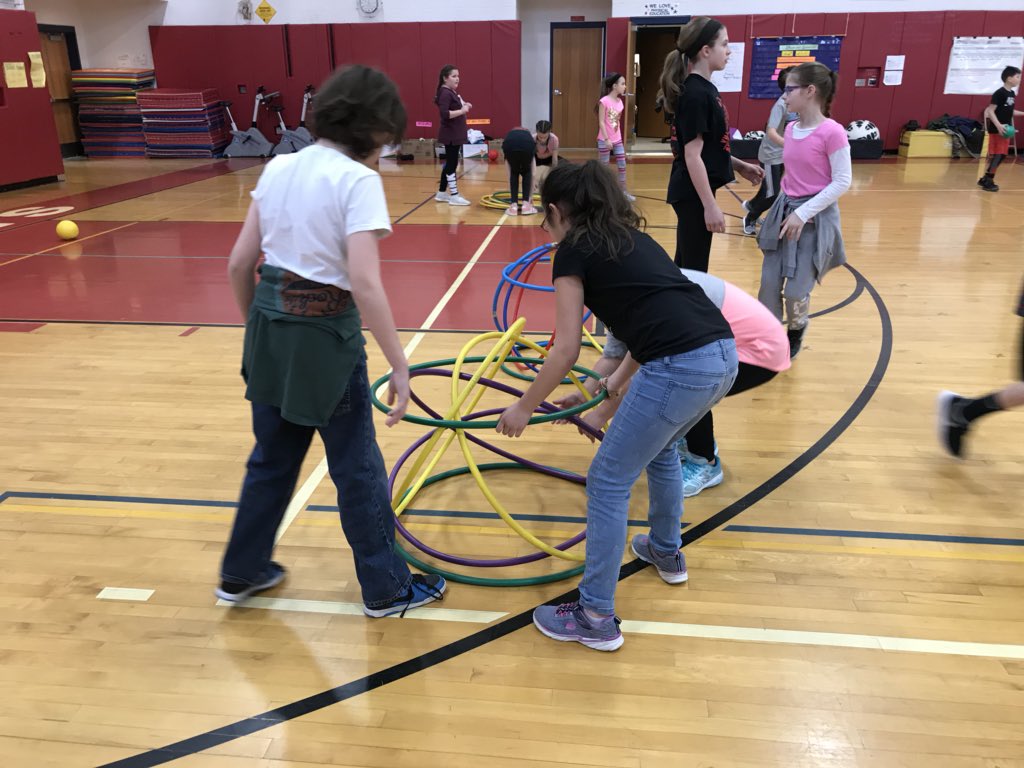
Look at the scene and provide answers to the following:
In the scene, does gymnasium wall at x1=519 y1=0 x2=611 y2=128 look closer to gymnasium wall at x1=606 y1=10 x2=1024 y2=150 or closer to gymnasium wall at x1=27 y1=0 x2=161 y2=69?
gymnasium wall at x1=606 y1=10 x2=1024 y2=150

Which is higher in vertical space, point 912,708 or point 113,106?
point 113,106

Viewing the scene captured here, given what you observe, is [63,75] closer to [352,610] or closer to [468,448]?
[468,448]

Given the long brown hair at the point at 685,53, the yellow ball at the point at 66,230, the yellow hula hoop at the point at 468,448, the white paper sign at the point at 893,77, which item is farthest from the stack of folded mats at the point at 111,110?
the yellow hula hoop at the point at 468,448

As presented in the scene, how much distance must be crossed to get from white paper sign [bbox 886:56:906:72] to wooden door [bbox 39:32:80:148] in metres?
17.3

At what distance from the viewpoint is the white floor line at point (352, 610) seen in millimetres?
2697

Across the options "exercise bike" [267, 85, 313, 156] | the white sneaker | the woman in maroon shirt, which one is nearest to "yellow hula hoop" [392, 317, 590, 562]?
the white sneaker

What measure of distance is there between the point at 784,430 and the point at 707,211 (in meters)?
1.27

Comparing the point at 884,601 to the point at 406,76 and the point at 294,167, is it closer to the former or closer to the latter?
the point at 294,167

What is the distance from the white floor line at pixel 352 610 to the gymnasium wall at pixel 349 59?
14.6m

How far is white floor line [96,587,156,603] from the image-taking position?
9.25 feet

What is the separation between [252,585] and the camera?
2.79 m

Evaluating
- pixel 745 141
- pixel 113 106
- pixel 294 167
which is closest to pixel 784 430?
pixel 294 167

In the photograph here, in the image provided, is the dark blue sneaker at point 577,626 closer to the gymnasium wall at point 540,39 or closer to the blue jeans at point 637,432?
the blue jeans at point 637,432

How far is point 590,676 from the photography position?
2.42 metres
